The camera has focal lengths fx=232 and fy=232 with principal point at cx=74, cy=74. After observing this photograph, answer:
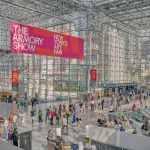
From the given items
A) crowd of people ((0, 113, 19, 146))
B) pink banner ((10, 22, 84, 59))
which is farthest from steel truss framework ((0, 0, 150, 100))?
crowd of people ((0, 113, 19, 146))

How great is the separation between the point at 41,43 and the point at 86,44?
12213 millimetres

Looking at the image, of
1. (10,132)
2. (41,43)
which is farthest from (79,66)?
(10,132)

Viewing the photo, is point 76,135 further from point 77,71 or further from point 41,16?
point 41,16

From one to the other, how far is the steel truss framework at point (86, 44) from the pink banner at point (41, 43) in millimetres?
5335

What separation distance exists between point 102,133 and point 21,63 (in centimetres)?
2383

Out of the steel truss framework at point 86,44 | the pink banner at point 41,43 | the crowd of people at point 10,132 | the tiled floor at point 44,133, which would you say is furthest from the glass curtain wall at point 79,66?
the crowd of people at point 10,132

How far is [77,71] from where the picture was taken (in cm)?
2730

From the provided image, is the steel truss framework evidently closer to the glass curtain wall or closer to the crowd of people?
the glass curtain wall

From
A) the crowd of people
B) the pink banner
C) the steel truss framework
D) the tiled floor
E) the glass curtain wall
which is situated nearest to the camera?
the crowd of people

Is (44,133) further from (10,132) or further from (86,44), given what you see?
(86,44)

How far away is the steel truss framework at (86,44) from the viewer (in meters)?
24.5

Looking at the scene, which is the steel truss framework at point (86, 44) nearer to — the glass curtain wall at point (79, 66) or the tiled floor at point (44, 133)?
the glass curtain wall at point (79, 66)

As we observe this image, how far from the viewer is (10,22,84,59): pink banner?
12.7 m

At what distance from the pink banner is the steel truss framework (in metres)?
5.34
